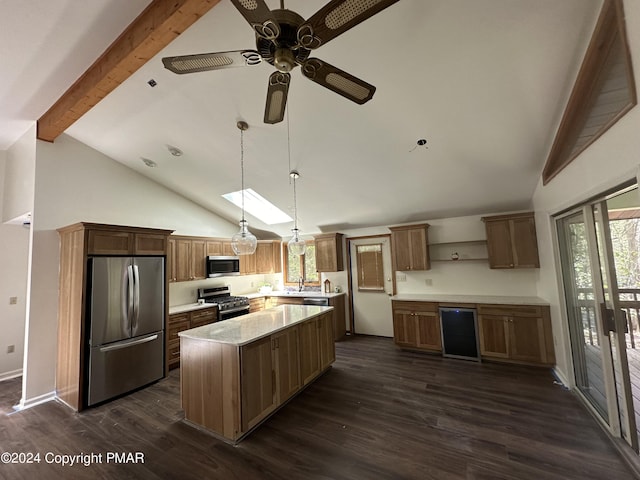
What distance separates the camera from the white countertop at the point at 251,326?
2.52 metres

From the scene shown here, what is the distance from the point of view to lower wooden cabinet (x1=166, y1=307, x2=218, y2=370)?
4.09 metres

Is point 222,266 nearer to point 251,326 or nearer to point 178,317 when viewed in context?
point 178,317

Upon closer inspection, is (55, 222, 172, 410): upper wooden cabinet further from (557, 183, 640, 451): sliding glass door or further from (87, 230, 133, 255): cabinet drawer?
(557, 183, 640, 451): sliding glass door

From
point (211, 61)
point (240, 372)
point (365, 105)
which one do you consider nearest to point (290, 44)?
point (211, 61)

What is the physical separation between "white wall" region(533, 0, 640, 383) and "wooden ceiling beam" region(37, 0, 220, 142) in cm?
269

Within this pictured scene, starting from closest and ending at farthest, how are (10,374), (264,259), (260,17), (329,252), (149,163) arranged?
1. (260,17)
2. (10,374)
3. (149,163)
4. (329,252)
5. (264,259)

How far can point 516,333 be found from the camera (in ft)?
12.4

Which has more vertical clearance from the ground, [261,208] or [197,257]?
[261,208]

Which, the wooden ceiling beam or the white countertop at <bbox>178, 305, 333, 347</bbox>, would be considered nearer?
the wooden ceiling beam

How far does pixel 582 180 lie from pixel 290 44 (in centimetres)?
272

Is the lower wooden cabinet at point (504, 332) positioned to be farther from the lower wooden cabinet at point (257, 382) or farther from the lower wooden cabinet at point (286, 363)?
the lower wooden cabinet at point (257, 382)

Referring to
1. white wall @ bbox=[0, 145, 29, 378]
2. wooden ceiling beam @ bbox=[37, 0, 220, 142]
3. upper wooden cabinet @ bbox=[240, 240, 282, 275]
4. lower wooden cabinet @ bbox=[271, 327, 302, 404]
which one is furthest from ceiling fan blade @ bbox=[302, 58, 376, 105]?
white wall @ bbox=[0, 145, 29, 378]

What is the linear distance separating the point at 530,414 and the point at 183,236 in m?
5.43

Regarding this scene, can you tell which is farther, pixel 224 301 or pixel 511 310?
pixel 224 301
